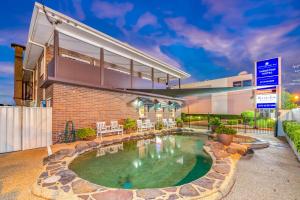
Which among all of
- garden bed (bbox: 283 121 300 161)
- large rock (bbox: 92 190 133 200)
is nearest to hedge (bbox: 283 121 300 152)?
garden bed (bbox: 283 121 300 161)

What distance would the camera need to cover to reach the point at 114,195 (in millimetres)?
2881

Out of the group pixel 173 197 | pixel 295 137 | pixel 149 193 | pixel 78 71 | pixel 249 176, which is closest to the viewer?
pixel 173 197

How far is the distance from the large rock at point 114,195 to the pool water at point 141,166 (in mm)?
785

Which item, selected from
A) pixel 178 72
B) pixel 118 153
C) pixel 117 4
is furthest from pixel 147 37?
pixel 118 153

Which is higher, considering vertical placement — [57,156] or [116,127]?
[116,127]

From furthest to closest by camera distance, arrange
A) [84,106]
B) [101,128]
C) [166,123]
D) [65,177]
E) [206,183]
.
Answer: [166,123] → [101,128] → [84,106] → [65,177] → [206,183]

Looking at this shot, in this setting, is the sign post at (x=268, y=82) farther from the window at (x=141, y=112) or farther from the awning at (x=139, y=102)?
the window at (x=141, y=112)

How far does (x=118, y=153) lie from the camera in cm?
662

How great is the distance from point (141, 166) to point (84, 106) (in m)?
5.28

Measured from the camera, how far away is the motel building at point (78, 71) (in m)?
7.37

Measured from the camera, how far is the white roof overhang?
21.5 ft

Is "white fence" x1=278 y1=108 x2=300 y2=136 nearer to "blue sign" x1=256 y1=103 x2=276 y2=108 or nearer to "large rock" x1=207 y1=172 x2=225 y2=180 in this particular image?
"blue sign" x1=256 y1=103 x2=276 y2=108

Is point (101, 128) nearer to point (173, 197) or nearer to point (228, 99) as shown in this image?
point (173, 197)

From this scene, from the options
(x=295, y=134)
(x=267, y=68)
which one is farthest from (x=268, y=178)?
(x=267, y=68)
